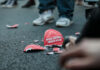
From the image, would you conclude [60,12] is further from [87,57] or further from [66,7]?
[87,57]

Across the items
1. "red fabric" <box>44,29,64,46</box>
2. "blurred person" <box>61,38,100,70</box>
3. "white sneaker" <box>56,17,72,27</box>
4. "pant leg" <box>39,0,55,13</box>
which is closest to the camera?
"blurred person" <box>61,38,100,70</box>

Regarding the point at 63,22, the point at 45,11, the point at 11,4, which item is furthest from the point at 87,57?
the point at 11,4

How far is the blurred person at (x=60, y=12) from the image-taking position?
220 cm

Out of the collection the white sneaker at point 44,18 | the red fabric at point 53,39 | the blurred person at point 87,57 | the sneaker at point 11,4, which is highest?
the blurred person at point 87,57

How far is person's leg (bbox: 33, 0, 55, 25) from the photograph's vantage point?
92.0 inches

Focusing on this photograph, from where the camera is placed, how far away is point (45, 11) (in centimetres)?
241

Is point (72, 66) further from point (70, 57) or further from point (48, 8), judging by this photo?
point (48, 8)

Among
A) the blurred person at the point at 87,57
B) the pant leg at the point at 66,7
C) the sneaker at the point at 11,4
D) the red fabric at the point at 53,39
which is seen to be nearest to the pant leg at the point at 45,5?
the pant leg at the point at 66,7

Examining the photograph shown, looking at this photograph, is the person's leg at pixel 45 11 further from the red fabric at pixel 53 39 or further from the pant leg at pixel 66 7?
the red fabric at pixel 53 39

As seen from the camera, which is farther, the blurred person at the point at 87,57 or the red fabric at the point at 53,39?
the red fabric at the point at 53,39

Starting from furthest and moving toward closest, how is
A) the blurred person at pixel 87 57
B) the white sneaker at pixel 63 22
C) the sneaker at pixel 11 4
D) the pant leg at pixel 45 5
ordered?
the sneaker at pixel 11 4
the pant leg at pixel 45 5
the white sneaker at pixel 63 22
the blurred person at pixel 87 57

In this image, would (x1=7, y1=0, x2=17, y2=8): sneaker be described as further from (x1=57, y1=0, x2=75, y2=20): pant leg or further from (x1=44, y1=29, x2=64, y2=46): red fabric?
(x1=44, y1=29, x2=64, y2=46): red fabric

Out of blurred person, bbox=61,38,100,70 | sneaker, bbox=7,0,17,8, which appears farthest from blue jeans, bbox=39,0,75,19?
sneaker, bbox=7,0,17,8

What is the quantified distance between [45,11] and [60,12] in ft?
0.65
